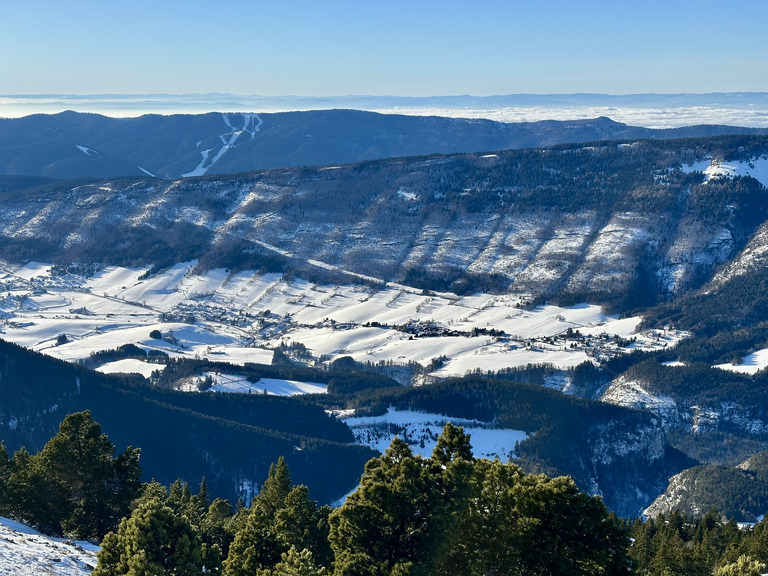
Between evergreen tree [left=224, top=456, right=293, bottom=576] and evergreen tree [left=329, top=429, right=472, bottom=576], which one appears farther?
evergreen tree [left=224, top=456, right=293, bottom=576]

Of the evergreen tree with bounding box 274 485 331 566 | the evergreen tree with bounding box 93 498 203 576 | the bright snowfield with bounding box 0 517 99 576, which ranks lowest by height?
the evergreen tree with bounding box 274 485 331 566

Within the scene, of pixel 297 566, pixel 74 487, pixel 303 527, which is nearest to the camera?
pixel 297 566

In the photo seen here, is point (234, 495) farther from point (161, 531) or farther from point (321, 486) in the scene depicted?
point (161, 531)

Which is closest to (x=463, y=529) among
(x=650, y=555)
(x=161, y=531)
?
(x=161, y=531)

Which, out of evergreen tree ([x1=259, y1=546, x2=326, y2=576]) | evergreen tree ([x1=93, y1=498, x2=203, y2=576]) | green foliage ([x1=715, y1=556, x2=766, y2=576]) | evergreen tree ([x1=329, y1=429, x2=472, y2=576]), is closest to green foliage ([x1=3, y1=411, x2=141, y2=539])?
evergreen tree ([x1=93, y1=498, x2=203, y2=576])

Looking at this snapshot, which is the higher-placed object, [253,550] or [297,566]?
[297,566]

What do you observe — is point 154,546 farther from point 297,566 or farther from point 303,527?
point 303,527

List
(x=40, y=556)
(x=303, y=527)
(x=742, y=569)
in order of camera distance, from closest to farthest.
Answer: (x=742, y=569), (x=40, y=556), (x=303, y=527)

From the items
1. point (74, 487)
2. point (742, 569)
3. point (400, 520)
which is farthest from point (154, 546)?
point (74, 487)

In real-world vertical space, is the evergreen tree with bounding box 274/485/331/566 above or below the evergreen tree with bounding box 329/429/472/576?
below

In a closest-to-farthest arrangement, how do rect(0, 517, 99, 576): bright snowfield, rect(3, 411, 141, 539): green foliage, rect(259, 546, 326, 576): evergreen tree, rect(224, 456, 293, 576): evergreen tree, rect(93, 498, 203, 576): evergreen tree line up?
rect(259, 546, 326, 576): evergreen tree < rect(93, 498, 203, 576): evergreen tree < rect(0, 517, 99, 576): bright snowfield < rect(224, 456, 293, 576): evergreen tree < rect(3, 411, 141, 539): green foliage

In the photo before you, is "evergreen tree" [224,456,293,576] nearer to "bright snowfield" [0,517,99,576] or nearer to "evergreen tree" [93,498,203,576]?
"evergreen tree" [93,498,203,576]
